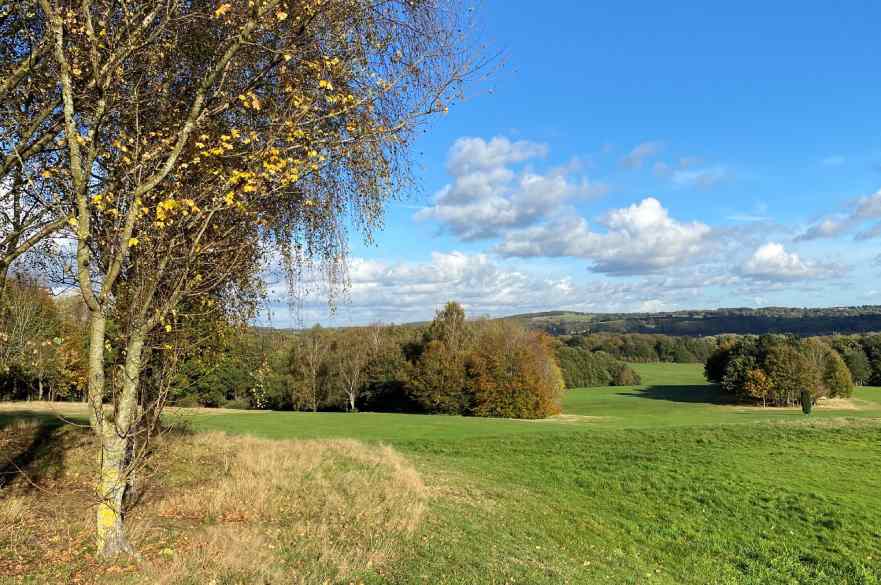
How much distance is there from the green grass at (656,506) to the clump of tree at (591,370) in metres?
65.6

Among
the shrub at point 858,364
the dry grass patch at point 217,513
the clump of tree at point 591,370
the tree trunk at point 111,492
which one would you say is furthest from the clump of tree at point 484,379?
the tree trunk at point 111,492

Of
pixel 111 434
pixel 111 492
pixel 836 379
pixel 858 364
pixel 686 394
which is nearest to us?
pixel 111 492

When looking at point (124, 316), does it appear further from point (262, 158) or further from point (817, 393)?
point (817, 393)

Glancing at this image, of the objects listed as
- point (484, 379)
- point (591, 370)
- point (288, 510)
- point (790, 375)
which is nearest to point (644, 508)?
point (288, 510)

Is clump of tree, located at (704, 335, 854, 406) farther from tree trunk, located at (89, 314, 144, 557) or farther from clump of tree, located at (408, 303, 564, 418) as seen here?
tree trunk, located at (89, 314, 144, 557)

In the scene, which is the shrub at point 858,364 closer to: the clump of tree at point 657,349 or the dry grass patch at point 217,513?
the clump of tree at point 657,349

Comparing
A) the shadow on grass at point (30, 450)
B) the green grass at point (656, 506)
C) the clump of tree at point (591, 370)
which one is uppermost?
Answer: the shadow on grass at point (30, 450)

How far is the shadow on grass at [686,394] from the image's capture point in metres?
68.6

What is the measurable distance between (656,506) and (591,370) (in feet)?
270

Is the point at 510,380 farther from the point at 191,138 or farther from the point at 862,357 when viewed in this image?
the point at 862,357

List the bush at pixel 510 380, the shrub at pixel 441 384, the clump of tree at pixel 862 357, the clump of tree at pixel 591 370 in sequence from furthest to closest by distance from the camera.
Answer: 1. the clump of tree at pixel 591 370
2. the clump of tree at pixel 862 357
3. the shrub at pixel 441 384
4. the bush at pixel 510 380

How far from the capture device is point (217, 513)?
8.67 meters

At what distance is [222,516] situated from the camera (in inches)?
340

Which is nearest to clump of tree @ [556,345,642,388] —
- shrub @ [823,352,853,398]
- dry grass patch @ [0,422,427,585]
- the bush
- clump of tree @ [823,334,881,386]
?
clump of tree @ [823,334,881,386]
